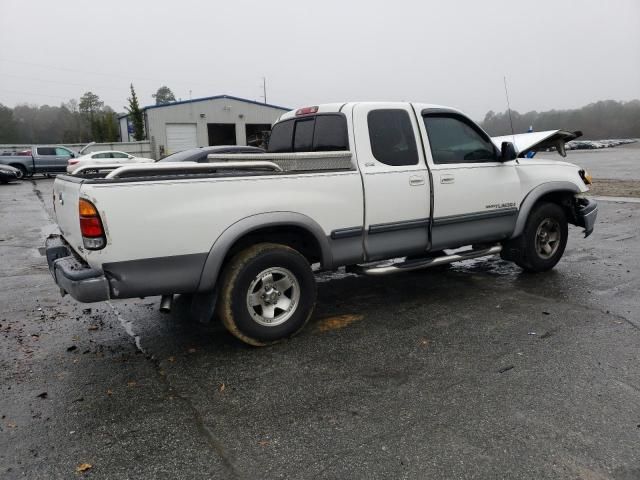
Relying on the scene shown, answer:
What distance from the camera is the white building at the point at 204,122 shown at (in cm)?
3447

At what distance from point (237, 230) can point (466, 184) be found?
2.54 m

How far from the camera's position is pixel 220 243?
12.4ft

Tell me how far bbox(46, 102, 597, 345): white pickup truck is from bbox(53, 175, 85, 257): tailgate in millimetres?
17

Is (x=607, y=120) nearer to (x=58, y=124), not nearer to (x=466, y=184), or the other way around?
(x=58, y=124)

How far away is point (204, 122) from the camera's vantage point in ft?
118

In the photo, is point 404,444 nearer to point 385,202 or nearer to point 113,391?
point 113,391

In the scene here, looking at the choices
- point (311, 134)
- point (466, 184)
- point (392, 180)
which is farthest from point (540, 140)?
point (311, 134)

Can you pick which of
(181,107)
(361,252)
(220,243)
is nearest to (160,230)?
(220,243)

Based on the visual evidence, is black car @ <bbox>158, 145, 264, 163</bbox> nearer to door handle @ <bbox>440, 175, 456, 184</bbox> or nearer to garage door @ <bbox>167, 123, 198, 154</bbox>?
door handle @ <bbox>440, 175, 456, 184</bbox>

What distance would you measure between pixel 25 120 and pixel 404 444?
76314 millimetres

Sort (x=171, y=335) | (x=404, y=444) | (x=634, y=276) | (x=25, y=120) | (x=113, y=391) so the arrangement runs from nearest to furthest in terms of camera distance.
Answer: (x=404, y=444) < (x=113, y=391) < (x=171, y=335) < (x=634, y=276) < (x=25, y=120)

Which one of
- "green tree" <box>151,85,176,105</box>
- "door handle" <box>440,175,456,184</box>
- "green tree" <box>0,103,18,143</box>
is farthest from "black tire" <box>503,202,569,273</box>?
"green tree" <box>151,85,176,105</box>

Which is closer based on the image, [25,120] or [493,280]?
[493,280]

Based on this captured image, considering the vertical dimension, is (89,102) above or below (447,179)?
above
